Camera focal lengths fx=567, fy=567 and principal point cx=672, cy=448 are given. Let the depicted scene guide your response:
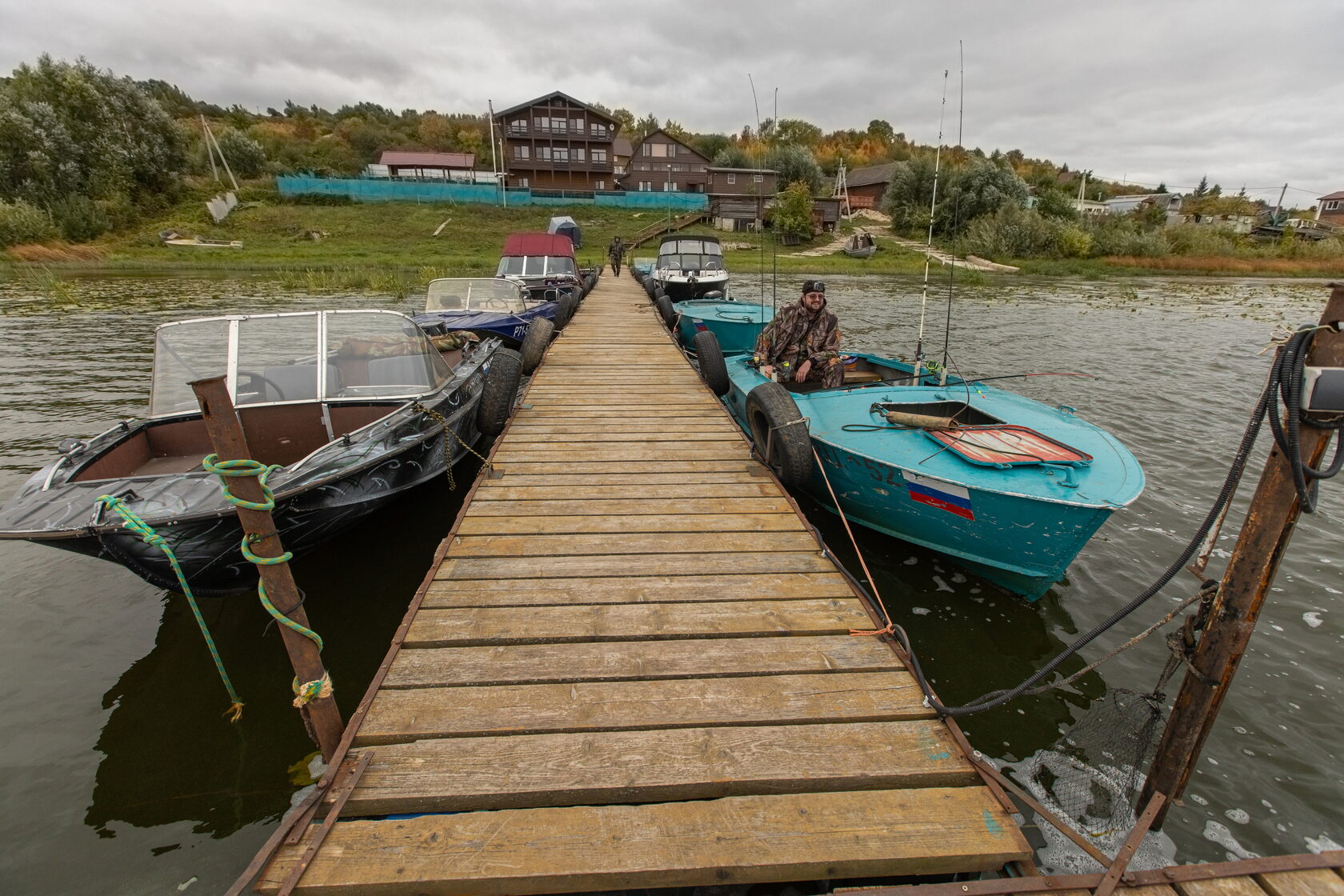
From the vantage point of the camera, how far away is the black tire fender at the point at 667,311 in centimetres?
1409

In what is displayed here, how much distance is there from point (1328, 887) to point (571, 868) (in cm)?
282

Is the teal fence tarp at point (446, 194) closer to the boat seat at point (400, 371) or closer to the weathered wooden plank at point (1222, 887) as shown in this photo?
the boat seat at point (400, 371)

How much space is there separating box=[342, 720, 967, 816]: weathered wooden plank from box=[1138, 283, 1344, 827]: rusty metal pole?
1137 millimetres

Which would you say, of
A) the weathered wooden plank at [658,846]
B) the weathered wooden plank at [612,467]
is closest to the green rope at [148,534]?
the weathered wooden plank at [658,846]

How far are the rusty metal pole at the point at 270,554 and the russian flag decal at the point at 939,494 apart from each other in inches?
167

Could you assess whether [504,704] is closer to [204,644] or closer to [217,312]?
[204,644]

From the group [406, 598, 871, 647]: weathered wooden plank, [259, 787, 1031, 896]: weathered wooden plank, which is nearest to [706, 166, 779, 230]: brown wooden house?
[406, 598, 871, 647]: weathered wooden plank

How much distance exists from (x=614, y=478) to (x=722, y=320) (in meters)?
7.61

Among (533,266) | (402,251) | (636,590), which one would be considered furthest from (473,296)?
(402,251)

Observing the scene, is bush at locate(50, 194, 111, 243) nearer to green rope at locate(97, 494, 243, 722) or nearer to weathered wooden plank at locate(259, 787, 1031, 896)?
green rope at locate(97, 494, 243, 722)

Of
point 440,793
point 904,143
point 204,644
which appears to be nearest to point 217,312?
point 204,644

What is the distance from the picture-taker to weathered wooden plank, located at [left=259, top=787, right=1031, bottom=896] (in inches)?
79.5

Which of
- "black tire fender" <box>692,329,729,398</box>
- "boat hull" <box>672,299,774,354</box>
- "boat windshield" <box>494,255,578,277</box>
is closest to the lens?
"black tire fender" <box>692,329,729,398</box>

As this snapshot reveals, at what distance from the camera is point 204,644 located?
4.49 m
